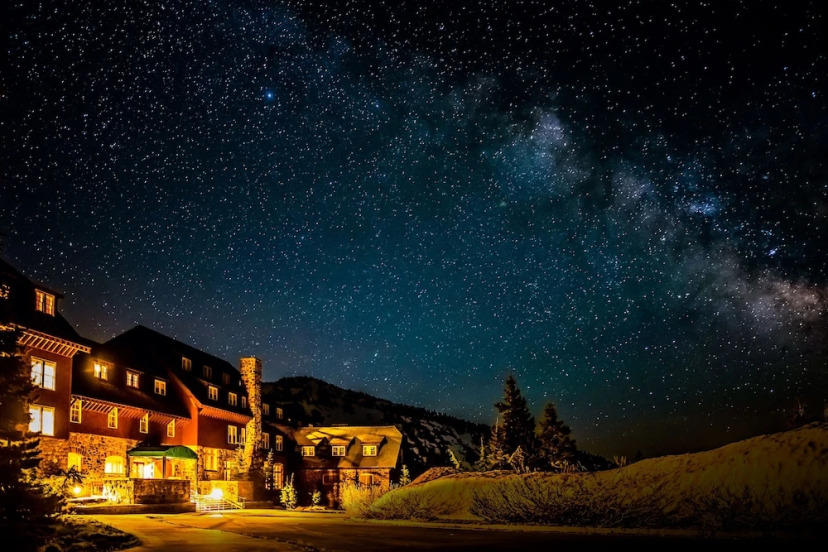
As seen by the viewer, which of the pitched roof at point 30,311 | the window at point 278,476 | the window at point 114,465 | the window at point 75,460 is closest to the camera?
the pitched roof at point 30,311

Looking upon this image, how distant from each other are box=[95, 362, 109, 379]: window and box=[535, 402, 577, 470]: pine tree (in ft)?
113

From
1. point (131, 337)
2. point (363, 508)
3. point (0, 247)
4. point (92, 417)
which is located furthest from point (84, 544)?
point (131, 337)

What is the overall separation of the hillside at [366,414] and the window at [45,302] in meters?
74.1

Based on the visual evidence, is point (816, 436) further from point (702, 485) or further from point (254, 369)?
point (254, 369)

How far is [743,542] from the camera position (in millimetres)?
15578

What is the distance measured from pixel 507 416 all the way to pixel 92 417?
32.7 meters

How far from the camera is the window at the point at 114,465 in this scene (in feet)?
126

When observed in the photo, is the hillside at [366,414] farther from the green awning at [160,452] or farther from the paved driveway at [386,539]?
the paved driveway at [386,539]

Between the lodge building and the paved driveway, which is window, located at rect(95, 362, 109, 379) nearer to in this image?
the lodge building

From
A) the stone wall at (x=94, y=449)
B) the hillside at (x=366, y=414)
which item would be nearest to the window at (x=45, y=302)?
the stone wall at (x=94, y=449)

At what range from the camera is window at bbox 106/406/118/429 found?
128 ft

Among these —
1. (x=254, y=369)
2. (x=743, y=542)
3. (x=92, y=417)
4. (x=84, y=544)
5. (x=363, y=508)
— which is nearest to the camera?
(x=84, y=544)

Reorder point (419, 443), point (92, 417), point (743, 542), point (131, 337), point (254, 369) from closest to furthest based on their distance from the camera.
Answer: point (743, 542) < point (92, 417) < point (131, 337) < point (254, 369) < point (419, 443)

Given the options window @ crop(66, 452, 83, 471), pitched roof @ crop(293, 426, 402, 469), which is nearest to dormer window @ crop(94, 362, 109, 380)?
window @ crop(66, 452, 83, 471)
